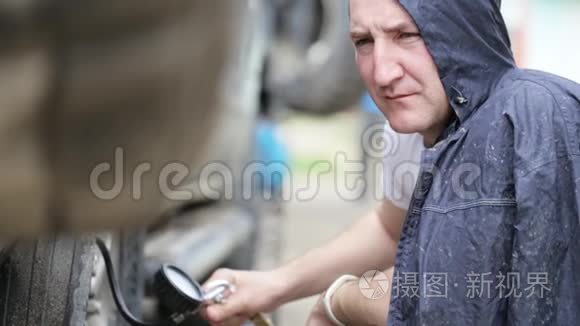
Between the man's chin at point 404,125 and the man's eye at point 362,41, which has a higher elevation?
the man's eye at point 362,41

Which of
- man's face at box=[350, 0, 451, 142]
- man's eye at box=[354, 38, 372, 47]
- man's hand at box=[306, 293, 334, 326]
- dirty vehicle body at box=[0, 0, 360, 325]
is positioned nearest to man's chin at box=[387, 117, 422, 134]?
man's face at box=[350, 0, 451, 142]

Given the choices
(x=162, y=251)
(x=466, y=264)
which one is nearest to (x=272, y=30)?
(x=162, y=251)

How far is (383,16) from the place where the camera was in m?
1.65

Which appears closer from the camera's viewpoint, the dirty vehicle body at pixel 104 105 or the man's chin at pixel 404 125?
the dirty vehicle body at pixel 104 105

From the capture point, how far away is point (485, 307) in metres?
1.53

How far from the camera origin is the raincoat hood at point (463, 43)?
1631 millimetres

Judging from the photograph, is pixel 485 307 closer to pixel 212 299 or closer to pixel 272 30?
pixel 212 299

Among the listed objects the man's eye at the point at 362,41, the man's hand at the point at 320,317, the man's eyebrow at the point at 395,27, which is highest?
the man's eyebrow at the point at 395,27

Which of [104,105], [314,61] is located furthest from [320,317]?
[314,61]

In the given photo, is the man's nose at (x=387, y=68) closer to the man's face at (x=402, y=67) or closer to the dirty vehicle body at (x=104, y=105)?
the man's face at (x=402, y=67)

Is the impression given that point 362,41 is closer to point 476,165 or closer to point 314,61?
point 476,165

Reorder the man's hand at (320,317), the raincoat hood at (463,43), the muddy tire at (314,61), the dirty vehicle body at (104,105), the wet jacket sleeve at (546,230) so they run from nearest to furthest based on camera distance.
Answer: the dirty vehicle body at (104,105) < the wet jacket sleeve at (546,230) < the raincoat hood at (463,43) < the man's hand at (320,317) < the muddy tire at (314,61)

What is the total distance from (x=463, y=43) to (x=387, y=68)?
0.45 feet

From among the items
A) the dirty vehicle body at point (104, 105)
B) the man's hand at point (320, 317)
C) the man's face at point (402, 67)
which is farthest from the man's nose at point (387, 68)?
the dirty vehicle body at point (104, 105)
